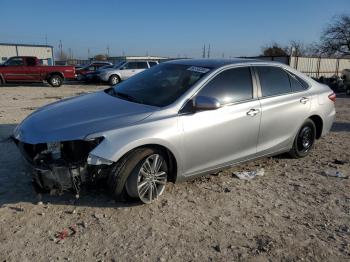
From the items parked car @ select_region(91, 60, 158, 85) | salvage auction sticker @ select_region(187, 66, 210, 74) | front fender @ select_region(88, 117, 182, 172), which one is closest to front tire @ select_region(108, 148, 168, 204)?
front fender @ select_region(88, 117, 182, 172)

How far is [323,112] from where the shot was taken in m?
6.29

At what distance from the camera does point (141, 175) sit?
13.5 ft

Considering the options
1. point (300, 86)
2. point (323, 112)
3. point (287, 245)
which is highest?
point (300, 86)

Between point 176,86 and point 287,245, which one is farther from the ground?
point 176,86

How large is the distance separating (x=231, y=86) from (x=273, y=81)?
0.95 m

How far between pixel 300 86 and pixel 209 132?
7.41 ft

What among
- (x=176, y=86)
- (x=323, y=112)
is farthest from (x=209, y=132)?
(x=323, y=112)

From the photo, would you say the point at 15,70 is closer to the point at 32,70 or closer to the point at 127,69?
the point at 32,70

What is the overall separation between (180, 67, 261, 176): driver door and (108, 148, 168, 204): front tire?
12.7 inches

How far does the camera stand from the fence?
28359 mm

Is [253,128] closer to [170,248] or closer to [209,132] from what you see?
[209,132]

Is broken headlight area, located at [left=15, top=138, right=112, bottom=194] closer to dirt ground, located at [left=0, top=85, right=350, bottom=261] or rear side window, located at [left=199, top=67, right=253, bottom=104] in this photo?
dirt ground, located at [left=0, top=85, right=350, bottom=261]

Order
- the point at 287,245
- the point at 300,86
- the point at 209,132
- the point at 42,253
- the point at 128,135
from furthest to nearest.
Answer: the point at 300,86
the point at 209,132
the point at 128,135
the point at 287,245
the point at 42,253

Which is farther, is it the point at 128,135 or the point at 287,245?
the point at 128,135
